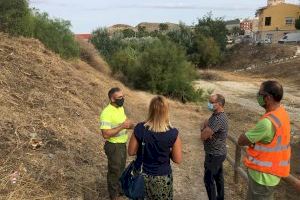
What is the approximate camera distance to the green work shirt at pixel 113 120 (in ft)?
19.7

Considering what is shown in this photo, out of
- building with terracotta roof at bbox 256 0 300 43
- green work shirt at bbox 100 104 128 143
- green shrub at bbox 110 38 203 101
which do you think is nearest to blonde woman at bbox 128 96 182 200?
green work shirt at bbox 100 104 128 143

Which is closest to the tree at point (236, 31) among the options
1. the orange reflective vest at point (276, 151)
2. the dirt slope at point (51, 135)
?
the dirt slope at point (51, 135)

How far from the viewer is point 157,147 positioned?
4715mm

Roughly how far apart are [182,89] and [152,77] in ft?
5.41

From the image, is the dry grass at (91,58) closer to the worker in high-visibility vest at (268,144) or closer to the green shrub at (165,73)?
the green shrub at (165,73)

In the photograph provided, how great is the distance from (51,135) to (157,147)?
419 cm

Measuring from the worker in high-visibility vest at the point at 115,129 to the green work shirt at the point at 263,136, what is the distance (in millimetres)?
2028

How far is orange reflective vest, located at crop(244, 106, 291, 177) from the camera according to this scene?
4.32m

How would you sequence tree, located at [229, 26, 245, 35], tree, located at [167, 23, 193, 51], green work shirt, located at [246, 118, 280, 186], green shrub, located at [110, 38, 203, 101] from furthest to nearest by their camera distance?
tree, located at [229, 26, 245, 35]
tree, located at [167, 23, 193, 51]
green shrub, located at [110, 38, 203, 101]
green work shirt, located at [246, 118, 280, 186]

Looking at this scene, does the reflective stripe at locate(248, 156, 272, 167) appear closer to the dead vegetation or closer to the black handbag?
the black handbag

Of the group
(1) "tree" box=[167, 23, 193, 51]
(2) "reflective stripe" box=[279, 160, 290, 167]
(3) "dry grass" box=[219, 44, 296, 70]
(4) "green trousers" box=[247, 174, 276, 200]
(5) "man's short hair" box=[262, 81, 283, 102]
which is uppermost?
(5) "man's short hair" box=[262, 81, 283, 102]

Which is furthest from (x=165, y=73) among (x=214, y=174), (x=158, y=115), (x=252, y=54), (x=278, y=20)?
(x=278, y=20)

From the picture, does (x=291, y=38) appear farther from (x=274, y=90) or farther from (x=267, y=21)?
(x=274, y=90)

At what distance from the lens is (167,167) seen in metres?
4.87
